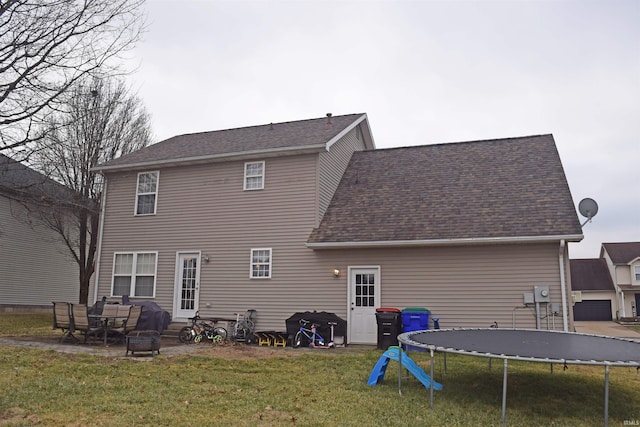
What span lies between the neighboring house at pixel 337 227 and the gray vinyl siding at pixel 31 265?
21.8 ft

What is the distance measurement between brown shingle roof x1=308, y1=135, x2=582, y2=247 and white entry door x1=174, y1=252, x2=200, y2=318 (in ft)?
12.3

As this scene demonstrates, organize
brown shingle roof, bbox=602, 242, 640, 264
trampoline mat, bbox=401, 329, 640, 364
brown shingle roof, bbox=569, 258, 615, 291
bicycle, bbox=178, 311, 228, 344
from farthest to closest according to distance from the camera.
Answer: brown shingle roof, bbox=569, 258, 615, 291, brown shingle roof, bbox=602, 242, 640, 264, bicycle, bbox=178, 311, 228, 344, trampoline mat, bbox=401, 329, 640, 364

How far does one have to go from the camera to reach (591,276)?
3603cm

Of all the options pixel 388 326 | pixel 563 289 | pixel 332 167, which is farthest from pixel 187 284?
pixel 563 289

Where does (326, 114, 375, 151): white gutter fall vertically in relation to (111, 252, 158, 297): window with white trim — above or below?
above

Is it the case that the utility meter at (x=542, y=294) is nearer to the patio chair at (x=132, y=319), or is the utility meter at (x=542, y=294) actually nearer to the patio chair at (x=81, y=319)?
the patio chair at (x=132, y=319)

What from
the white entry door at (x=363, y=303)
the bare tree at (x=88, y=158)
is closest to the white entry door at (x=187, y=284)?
the white entry door at (x=363, y=303)

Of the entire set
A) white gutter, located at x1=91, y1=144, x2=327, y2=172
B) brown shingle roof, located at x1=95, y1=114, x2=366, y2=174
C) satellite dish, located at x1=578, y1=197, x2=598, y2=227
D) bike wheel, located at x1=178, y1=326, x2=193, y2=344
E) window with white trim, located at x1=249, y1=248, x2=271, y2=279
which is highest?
brown shingle roof, located at x1=95, y1=114, x2=366, y2=174

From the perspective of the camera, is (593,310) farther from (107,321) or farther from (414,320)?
(107,321)

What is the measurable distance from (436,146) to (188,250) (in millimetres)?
8113

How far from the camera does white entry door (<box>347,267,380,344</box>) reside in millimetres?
12531

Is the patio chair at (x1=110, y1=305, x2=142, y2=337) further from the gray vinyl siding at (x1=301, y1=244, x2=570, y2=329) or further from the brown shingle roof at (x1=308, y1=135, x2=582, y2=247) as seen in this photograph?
the gray vinyl siding at (x1=301, y1=244, x2=570, y2=329)

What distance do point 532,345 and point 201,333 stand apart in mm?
8382

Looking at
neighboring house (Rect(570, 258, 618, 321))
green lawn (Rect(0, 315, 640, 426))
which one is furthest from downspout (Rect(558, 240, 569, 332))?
neighboring house (Rect(570, 258, 618, 321))
